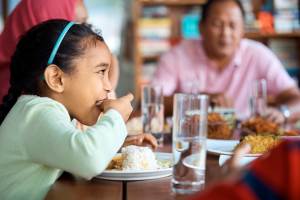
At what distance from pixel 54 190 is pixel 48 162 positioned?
0.07 metres

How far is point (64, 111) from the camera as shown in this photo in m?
1.30

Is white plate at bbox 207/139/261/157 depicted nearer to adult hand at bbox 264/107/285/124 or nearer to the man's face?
adult hand at bbox 264/107/285/124

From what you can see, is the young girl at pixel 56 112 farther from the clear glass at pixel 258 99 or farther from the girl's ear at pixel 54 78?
the clear glass at pixel 258 99

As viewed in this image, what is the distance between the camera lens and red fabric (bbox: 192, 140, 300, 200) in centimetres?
56

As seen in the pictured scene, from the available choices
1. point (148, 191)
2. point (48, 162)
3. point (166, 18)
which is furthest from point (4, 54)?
point (166, 18)

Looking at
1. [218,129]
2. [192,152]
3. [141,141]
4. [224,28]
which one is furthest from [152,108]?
[224,28]

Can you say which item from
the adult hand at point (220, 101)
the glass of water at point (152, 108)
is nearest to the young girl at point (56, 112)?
the glass of water at point (152, 108)

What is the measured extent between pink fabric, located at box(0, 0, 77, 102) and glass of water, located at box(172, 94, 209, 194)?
3.61 ft

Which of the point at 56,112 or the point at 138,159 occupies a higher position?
the point at 56,112

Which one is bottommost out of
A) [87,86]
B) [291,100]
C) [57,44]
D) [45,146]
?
[291,100]

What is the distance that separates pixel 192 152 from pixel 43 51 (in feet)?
1.65

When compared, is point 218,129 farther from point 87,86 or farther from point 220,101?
point 87,86

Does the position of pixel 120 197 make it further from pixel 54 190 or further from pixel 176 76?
pixel 176 76

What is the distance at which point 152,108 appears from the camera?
77.7 inches
